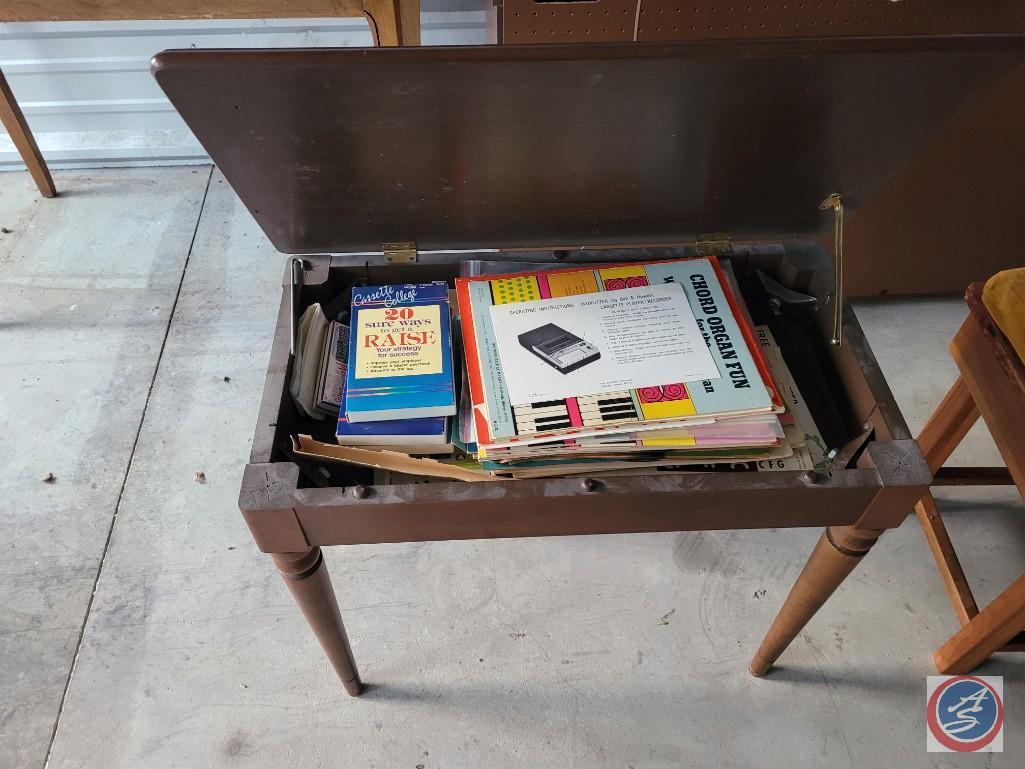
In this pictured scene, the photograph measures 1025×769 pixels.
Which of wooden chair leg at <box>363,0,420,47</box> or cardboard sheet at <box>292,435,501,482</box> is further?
wooden chair leg at <box>363,0,420,47</box>

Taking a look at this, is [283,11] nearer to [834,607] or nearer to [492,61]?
[492,61]

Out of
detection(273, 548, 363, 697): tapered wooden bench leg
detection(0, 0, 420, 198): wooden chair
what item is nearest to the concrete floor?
detection(273, 548, 363, 697): tapered wooden bench leg

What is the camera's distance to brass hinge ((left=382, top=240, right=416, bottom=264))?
41.9 inches

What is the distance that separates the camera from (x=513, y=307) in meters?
1.00

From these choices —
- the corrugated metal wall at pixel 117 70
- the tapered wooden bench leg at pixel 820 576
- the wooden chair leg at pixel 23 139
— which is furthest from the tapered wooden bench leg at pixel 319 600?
the wooden chair leg at pixel 23 139

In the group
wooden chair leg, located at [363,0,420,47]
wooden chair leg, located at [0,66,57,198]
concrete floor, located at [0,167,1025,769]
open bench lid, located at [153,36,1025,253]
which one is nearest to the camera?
open bench lid, located at [153,36,1025,253]

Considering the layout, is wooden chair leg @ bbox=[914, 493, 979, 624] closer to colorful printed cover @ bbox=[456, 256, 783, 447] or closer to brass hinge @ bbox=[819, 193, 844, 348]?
brass hinge @ bbox=[819, 193, 844, 348]

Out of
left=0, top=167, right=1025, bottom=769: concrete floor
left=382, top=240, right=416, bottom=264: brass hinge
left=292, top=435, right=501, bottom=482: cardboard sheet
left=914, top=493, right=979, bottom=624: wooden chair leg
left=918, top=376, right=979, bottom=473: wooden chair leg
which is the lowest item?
left=0, top=167, right=1025, bottom=769: concrete floor

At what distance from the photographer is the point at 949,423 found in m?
1.38

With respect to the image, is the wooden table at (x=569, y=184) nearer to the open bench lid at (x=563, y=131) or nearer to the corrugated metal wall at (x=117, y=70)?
the open bench lid at (x=563, y=131)

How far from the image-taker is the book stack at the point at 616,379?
2.82ft

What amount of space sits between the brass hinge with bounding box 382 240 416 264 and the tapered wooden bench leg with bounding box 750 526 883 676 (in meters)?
0.70

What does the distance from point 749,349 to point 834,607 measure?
760mm

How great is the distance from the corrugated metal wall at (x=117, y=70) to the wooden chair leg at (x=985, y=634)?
1.81 m
